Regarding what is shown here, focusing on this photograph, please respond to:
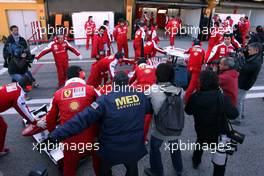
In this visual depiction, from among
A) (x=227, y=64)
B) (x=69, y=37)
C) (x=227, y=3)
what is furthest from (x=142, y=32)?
(x=227, y=3)

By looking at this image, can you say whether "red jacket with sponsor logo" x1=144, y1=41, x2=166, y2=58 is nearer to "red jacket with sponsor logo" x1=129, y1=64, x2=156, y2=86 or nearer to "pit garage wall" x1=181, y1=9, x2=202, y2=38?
"red jacket with sponsor logo" x1=129, y1=64, x2=156, y2=86

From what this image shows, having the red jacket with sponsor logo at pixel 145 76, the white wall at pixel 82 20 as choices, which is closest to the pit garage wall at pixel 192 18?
the white wall at pixel 82 20

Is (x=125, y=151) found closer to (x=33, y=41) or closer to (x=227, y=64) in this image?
(x=227, y=64)

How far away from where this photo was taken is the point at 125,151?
2.57 m

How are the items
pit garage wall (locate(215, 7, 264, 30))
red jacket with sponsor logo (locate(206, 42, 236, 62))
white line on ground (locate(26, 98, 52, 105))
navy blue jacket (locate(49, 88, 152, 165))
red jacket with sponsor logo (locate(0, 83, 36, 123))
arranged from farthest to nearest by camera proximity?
pit garage wall (locate(215, 7, 264, 30)) → white line on ground (locate(26, 98, 52, 105)) → red jacket with sponsor logo (locate(206, 42, 236, 62)) → red jacket with sponsor logo (locate(0, 83, 36, 123)) → navy blue jacket (locate(49, 88, 152, 165))

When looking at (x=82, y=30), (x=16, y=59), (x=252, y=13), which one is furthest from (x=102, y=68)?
(x=252, y=13)

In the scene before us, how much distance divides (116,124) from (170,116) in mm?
776

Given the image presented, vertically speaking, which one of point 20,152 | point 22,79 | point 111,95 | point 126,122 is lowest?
point 20,152

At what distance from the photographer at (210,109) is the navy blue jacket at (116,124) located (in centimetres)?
76

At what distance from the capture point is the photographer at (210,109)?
285cm

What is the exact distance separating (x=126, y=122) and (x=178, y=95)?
802mm

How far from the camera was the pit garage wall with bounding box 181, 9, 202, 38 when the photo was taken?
1697 centimetres

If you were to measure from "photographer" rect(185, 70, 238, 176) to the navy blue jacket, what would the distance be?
2.48 feet

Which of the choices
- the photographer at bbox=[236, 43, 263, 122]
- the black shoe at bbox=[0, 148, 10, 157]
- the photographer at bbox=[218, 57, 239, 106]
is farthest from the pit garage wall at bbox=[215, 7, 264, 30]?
the black shoe at bbox=[0, 148, 10, 157]
